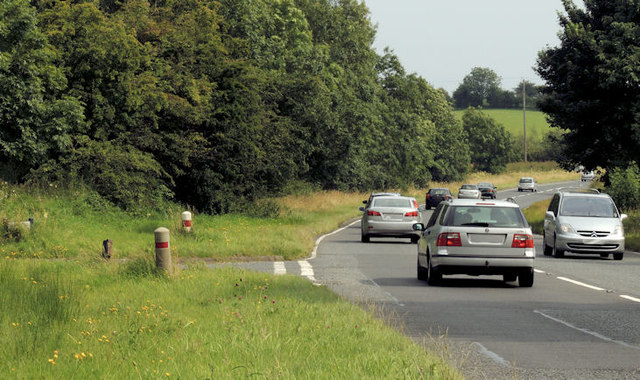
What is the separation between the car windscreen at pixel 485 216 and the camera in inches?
674

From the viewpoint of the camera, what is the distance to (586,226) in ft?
83.8

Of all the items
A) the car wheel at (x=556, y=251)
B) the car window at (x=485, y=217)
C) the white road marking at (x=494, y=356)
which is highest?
the car window at (x=485, y=217)

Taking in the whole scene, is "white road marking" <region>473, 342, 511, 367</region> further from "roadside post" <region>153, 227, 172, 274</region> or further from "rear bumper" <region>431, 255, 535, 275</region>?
"roadside post" <region>153, 227, 172, 274</region>

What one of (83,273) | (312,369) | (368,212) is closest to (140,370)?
(312,369)

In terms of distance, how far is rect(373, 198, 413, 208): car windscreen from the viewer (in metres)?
32.0

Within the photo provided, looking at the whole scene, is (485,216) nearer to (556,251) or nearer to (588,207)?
(556,251)

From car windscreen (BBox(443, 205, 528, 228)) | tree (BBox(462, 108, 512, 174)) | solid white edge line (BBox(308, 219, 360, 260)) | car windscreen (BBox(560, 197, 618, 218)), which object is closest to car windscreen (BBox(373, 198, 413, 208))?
solid white edge line (BBox(308, 219, 360, 260))

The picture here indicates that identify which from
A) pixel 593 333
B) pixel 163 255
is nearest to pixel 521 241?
pixel 593 333

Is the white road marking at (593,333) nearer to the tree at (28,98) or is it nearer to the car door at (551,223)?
the car door at (551,223)

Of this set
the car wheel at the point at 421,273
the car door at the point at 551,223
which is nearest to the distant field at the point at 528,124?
the car door at the point at 551,223

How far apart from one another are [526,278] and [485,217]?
135 centimetres

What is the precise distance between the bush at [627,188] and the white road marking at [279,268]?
1847 cm

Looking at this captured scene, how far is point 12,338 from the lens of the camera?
8875 mm

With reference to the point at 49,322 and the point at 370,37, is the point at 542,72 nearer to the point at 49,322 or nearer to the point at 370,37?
the point at 49,322
